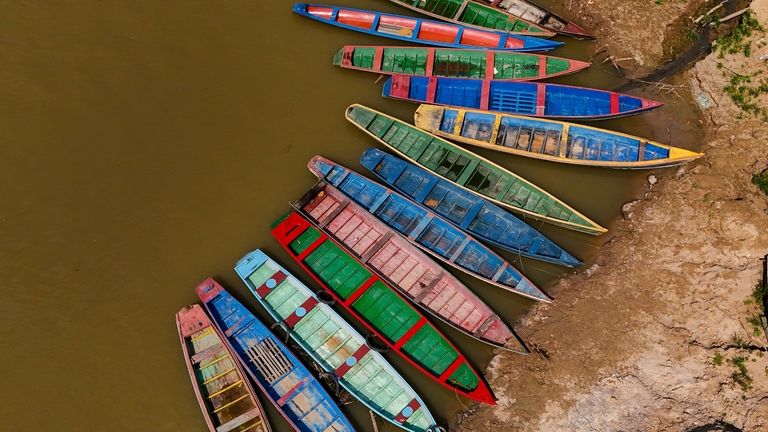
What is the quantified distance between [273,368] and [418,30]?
17.0m

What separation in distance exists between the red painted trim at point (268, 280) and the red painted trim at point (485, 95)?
38.0ft

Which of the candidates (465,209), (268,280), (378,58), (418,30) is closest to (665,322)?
(465,209)

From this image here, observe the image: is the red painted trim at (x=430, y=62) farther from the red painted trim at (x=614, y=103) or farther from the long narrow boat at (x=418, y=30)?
the red painted trim at (x=614, y=103)

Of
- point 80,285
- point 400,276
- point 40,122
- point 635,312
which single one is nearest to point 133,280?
point 80,285

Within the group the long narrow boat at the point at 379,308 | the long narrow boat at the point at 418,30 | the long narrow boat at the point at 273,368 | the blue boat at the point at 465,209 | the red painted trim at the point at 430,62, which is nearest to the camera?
the long narrow boat at the point at 273,368

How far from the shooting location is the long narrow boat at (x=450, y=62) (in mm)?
23125

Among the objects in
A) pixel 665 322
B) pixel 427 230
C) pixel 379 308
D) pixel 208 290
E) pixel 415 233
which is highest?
pixel 208 290

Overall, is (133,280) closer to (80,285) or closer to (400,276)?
(80,285)

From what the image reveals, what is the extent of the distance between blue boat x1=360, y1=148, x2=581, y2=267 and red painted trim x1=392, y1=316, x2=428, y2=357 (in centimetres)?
423

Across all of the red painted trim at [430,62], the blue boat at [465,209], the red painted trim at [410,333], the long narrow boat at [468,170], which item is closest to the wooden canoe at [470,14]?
the red painted trim at [430,62]

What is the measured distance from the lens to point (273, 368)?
1912 cm

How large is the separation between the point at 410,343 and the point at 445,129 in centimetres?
953

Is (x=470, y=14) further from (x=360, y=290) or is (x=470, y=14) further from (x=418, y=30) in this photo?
(x=360, y=290)

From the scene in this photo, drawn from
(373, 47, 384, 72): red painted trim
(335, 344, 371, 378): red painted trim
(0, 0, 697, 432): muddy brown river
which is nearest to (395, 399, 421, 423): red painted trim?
(0, 0, 697, 432): muddy brown river
